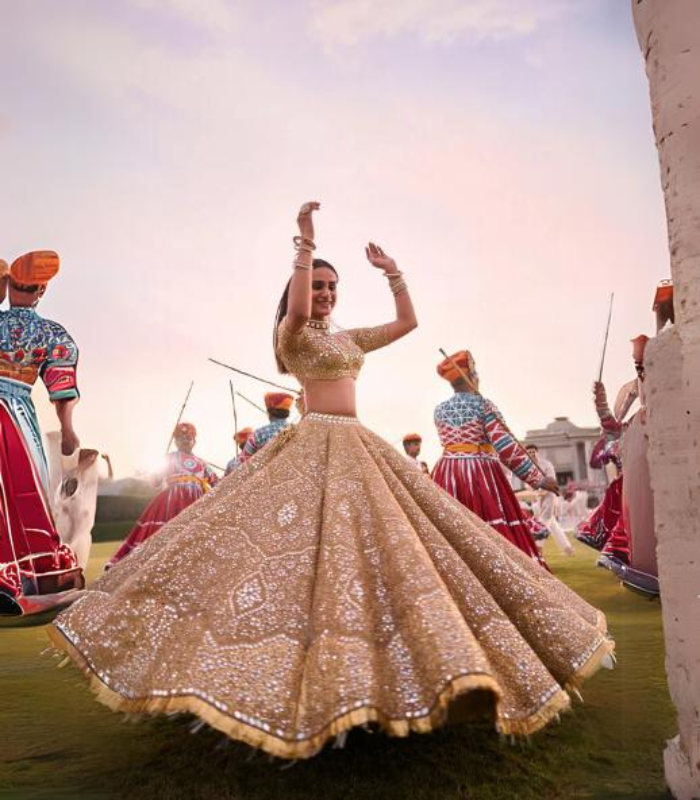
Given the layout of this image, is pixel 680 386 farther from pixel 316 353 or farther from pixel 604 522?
pixel 604 522

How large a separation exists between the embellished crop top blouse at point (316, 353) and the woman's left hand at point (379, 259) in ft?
2.26

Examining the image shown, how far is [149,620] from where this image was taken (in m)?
2.16

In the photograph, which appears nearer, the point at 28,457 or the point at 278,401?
the point at 28,457

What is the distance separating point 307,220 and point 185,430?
22.7ft

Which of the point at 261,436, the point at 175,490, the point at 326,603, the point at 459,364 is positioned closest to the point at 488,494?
the point at 459,364

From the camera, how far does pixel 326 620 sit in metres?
2.09

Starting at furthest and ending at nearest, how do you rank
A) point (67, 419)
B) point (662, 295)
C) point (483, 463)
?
point (483, 463), point (67, 419), point (662, 295)

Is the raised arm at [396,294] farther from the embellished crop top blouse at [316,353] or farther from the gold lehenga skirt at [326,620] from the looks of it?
the gold lehenga skirt at [326,620]

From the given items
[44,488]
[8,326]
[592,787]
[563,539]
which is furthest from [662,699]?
[563,539]

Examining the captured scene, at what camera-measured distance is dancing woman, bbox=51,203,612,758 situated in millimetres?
1858

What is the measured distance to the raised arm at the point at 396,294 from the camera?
12.2 ft

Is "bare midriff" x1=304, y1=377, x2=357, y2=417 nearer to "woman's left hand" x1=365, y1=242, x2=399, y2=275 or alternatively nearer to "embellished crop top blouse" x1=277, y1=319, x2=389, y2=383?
"embellished crop top blouse" x1=277, y1=319, x2=389, y2=383

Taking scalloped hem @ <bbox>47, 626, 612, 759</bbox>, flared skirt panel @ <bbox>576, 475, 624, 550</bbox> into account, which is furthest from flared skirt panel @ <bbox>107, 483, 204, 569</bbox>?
scalloped hem @ <bbox>47, 626, 612, 759</bbox>

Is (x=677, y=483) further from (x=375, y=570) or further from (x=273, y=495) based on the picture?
(x=273, y=495)
